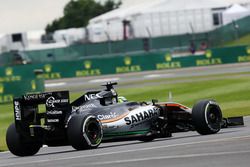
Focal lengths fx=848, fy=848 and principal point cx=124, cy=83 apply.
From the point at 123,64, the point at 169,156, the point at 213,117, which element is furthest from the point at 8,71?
the point at 169,156

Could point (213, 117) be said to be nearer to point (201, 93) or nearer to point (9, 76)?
point (201, 93)

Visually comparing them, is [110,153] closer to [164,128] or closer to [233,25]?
[164,128]

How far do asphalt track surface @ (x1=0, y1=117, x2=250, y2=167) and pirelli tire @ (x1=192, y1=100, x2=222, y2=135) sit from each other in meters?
0.76

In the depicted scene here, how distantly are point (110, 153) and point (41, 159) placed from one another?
4.22 ft

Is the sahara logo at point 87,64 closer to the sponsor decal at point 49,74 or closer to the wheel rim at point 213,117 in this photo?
the sponsor decal at point 49,74

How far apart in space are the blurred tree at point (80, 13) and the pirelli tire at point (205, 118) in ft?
463

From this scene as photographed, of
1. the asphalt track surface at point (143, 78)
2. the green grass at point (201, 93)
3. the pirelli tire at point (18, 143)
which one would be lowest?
the asphalt track surface at point (143, 78)

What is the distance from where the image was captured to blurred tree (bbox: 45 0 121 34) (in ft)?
531

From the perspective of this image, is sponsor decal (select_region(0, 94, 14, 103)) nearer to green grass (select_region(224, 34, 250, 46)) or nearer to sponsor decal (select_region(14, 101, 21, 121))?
sponsor decal (select_region(14, 101, 21, 121))

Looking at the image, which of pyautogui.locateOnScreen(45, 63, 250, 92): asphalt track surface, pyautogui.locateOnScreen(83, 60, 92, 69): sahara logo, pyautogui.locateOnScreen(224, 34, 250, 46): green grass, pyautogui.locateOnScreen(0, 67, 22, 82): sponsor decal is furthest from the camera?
pyautogui.locateOnScreen(224, 34, 250, 46): green grass

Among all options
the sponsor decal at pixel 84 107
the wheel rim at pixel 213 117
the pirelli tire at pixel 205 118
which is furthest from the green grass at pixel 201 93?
the sponsor decal at pixel 84 107

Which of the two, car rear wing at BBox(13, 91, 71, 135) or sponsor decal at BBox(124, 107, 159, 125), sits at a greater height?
car rear wing at BBox(13, 91, 71, 135)

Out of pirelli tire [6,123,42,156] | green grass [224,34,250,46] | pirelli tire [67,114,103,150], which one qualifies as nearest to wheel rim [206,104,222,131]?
pirelli tire [67,114,103,150]

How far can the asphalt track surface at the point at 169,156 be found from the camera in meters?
12.4
